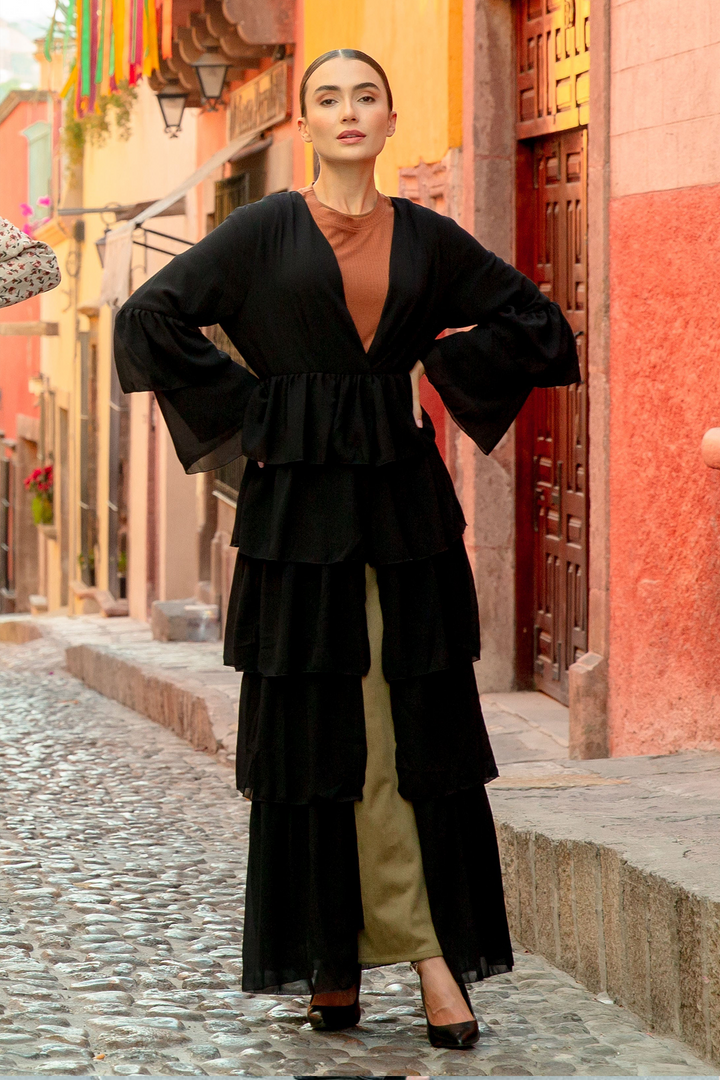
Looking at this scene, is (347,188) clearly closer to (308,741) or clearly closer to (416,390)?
(416,390)

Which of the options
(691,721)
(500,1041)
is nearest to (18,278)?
(500,1041)

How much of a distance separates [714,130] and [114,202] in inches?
544

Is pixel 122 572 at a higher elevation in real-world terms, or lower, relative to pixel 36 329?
lower

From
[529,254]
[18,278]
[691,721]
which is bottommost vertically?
[691,721]

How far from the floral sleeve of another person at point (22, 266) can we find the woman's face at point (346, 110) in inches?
44.9

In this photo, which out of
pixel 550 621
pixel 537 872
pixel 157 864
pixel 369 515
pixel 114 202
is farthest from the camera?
pixel 114 202

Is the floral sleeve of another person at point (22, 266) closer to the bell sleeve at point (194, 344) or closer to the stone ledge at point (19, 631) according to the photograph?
the bell sleeve at point (194, 344)

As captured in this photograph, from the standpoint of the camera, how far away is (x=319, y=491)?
3.41 metres

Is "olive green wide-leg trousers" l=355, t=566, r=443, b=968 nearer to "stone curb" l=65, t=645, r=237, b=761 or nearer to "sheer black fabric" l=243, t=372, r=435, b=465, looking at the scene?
"sheer black fabric" l=243, t=372, r=435, b=465

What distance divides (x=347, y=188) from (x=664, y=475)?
97.0 inches

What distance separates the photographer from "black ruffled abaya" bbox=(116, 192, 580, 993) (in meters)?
3.37

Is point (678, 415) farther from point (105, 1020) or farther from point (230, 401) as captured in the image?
point (105, 1020)

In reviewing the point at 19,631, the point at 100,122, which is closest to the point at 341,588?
the point at 19,631

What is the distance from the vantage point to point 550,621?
747 centimetres
